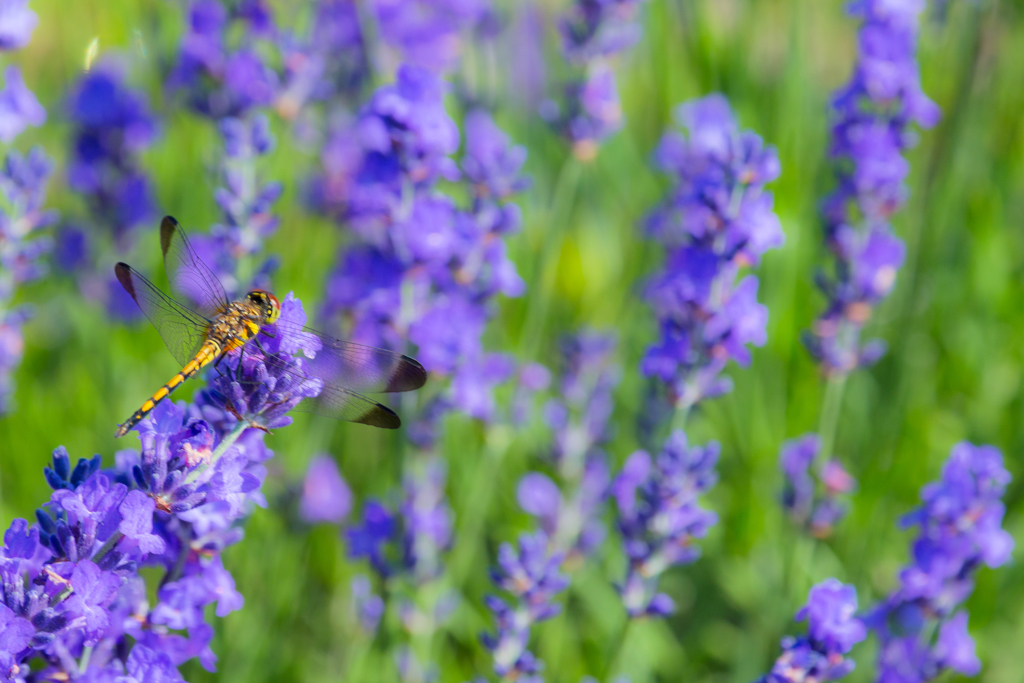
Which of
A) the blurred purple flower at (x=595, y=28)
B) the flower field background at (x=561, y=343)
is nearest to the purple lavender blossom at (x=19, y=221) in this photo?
the flower field background at (x=561, y=343)

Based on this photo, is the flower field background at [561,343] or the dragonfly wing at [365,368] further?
the flower field background at [561,343]

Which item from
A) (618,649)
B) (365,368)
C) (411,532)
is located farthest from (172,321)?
(618,649)

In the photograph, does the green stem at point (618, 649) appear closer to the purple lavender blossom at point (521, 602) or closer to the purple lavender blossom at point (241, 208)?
the purple lavender blossom at point (521, 602)

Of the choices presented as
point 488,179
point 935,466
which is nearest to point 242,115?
point 488,179

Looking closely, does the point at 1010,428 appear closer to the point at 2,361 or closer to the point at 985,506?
the point at 985,506

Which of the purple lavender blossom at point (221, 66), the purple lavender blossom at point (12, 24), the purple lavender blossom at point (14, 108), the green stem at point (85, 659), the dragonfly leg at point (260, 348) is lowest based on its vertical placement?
the green stem at point (85, 659)

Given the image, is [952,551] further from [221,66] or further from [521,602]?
[221,66]

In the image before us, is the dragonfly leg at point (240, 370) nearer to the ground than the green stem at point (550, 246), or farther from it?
nearer to the ground
